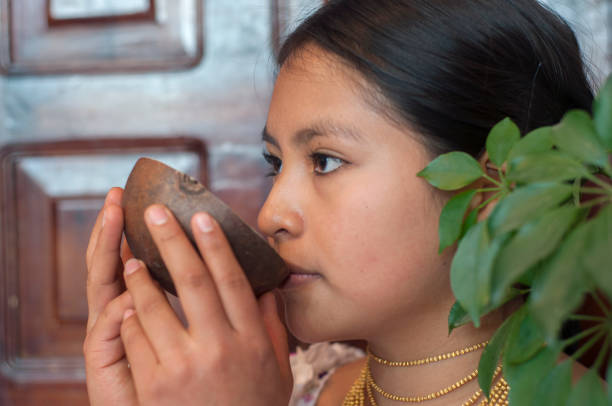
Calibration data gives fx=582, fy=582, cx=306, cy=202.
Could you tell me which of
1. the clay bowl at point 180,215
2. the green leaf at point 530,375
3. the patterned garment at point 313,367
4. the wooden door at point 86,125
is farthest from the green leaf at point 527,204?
the wooden door at point 86,125

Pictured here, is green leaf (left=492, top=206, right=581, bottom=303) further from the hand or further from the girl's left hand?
the hand

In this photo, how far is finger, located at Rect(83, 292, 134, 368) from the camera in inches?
26.6

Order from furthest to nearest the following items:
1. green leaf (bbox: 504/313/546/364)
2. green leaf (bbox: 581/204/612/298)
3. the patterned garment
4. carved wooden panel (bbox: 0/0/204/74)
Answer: carved wooden panel (bbox: 0/0/204/74), the patterned garment, green leaf (bbox: 504/313/546/364), green leaf (bbox: 581/204/612/298)

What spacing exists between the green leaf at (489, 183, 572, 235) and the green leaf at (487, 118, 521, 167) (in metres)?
0.10

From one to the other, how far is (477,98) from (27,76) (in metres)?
1.01

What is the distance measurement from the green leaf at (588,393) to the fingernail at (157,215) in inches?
15.2

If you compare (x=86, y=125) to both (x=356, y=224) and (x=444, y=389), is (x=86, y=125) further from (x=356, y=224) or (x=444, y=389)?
(x=444, y=389)

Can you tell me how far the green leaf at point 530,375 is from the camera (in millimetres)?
436

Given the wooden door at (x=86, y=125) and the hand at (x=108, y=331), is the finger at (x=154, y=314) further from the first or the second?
the wooden door at (x=86, y=125)

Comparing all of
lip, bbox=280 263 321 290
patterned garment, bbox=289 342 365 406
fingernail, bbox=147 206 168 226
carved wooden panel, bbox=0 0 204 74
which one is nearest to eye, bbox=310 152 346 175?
lip, bbox=280 263 321 290

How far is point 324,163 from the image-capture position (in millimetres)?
738

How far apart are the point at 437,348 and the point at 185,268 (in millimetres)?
370

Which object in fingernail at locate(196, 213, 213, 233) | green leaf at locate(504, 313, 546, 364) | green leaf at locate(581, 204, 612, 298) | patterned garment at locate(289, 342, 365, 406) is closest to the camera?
green leaf at locate(581, 204, 612, 298)

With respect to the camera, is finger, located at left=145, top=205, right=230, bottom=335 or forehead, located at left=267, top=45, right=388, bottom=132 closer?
finger, located at left=145, top=205, right=230, bottom=335
